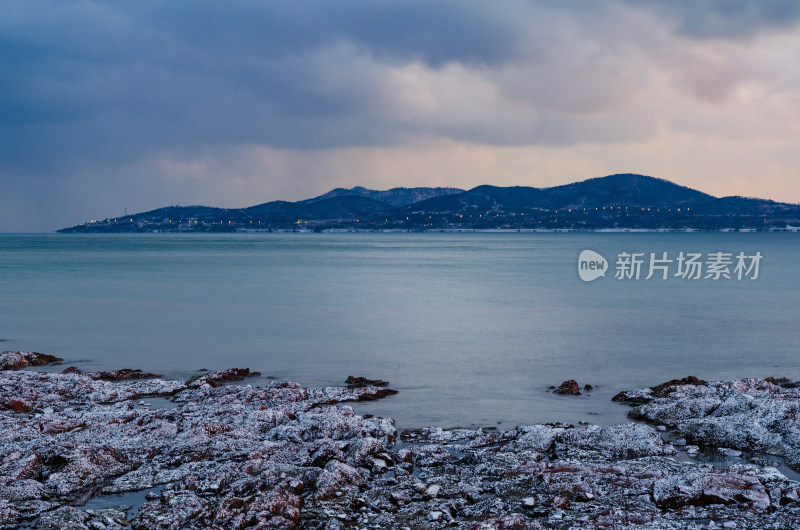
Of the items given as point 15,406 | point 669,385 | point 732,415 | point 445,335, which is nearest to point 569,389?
point 669,385

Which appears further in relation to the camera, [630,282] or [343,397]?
[630,282]

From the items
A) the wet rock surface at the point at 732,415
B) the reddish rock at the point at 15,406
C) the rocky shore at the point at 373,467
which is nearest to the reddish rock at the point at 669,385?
the wet rock surface at the point at 732,415

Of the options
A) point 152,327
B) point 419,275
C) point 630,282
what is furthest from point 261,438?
point 419,275

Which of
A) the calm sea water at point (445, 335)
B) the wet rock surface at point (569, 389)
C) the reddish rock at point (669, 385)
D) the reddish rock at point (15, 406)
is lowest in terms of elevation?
the calm sea water at point (445, 335)

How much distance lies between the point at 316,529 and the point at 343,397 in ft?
21.5

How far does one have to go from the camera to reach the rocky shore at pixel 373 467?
7652 millimetres

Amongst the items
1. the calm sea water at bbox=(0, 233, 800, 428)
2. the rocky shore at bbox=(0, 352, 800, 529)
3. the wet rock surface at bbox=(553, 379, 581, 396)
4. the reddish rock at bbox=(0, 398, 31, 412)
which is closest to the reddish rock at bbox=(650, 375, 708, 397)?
the rocky shore at bbox=(0, 352, 800, 529)

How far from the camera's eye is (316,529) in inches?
293

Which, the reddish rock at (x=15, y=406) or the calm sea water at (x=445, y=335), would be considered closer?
→ the reddish rock at (x=15, y=406)

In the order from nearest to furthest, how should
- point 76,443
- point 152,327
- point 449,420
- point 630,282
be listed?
1. point 76,443
2. point 449,420
3. point 152,327
4. point 630,282

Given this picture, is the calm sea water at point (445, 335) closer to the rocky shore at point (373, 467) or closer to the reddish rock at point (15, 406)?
the rocky shore at point (373, 467)

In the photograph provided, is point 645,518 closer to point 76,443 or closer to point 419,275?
point 76,443

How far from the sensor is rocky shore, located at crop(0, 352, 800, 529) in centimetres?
765

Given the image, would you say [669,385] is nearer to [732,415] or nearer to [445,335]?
[732,415]
